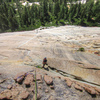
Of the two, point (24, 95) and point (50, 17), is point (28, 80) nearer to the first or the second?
point (24, 95)

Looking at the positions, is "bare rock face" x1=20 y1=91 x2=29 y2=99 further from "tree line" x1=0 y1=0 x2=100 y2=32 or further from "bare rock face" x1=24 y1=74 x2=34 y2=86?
"tree line" x1=0 y1=0 x2=100 y2=32

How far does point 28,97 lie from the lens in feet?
16.0

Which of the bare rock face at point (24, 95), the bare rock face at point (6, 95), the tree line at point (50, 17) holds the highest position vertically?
the tree line at point (50, 17)

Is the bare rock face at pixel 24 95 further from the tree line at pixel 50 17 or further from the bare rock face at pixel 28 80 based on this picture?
the tree line at pixel 50 17

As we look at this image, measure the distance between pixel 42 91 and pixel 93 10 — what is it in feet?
164

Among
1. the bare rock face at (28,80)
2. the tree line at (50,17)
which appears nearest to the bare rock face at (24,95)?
the bare rock face at (28,80)

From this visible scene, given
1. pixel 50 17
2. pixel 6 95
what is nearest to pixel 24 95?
pixel 6 95

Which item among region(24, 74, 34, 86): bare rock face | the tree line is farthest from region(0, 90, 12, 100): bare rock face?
the tree line

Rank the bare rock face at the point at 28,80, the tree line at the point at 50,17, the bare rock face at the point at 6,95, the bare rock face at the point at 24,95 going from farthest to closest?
the tree line at the point at 50,17
the bare rock face at the point at 28,80
the bare rock face at the point at 24,95
the bare rock face at the point at 6,95

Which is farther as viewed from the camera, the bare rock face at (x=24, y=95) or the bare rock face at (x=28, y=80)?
the bare rock face at (x=28, y=80)

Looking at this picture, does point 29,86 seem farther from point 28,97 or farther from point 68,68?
point 68,68

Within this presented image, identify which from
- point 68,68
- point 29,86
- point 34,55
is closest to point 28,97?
point 29,86

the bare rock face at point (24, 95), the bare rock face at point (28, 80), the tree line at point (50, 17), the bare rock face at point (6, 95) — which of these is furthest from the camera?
the tree line at point (50, 17)

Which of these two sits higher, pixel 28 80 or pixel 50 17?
pixel 50 17
